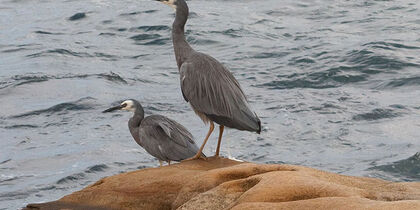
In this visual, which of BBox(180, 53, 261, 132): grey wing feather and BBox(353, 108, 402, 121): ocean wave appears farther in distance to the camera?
BBox(353, 108, 402, 121): ocean wave

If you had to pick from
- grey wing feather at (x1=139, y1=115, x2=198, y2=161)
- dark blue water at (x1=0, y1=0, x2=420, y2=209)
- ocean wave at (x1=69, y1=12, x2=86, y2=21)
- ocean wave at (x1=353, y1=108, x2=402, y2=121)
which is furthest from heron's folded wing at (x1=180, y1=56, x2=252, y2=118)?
ocean wave at (x1=69, y1=12, x2=86, y2=21)

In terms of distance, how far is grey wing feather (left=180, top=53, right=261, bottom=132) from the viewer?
30.1ft

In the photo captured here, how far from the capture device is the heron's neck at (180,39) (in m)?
10.0

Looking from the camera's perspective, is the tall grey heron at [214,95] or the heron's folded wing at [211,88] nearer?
the tall grey heron at [214,95]

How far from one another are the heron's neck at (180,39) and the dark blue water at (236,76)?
8.94 feet

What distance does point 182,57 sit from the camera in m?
10.0

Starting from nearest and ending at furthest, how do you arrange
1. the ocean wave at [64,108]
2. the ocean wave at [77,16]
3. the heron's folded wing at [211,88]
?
the heron's folded wing at [211,88] → the ocean wave at [64,108] → the ocean wave at [77,16]

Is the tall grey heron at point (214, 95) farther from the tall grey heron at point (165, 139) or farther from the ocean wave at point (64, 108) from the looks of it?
the ocean wave at point (64, 108)

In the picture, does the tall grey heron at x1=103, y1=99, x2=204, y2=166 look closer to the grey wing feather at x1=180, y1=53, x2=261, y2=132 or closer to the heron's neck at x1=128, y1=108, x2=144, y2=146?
the heron's neck at x1=128, y1=108, x2=144, y2=146

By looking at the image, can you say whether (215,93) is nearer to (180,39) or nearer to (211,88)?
(211,88)

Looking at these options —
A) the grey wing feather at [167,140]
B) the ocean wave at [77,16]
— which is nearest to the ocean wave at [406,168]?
the grey wing feather at [167,140]

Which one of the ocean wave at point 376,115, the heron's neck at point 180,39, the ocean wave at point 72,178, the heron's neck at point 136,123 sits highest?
the heron's neck at point 180,39

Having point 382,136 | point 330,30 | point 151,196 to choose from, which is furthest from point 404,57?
point 151,196

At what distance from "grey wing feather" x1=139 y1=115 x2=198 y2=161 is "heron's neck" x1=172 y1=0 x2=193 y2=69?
765 mm
